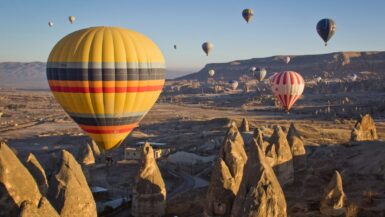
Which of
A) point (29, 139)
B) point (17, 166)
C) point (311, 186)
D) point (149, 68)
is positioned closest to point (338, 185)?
point (311, 186)

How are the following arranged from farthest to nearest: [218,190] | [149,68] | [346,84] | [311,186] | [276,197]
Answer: [346,84] < [311,186] < [149,68] < [218,190] < [276,197]

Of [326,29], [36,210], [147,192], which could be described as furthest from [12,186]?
[326,29]

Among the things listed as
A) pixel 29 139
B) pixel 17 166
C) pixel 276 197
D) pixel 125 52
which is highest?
pixel 125 52

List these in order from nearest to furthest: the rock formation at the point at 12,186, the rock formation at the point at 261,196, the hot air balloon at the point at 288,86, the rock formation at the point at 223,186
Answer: the rock formation at the point at 261,196 < the rock formation at the point at 12,186 < the rock formation at the point at 223,186 < the hot air balloon at the point at 288,86

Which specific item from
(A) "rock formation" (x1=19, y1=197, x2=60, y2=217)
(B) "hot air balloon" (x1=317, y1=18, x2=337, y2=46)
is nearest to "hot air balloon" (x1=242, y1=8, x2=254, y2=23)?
(B) "hot air balloon" (x1=317, y1=18, x2=337, y2=46)

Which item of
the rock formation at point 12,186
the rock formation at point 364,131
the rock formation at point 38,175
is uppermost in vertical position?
the rock formation at point 12,186

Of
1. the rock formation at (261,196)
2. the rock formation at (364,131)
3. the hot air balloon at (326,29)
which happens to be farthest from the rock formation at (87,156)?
the hot air balloon at (326,29)

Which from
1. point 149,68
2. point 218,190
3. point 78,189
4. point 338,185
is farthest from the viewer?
point 149,68

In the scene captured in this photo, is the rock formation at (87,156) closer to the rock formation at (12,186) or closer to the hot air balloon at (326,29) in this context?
the rock formation at (12,186)

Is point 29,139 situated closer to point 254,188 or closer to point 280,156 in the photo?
point 280,156
